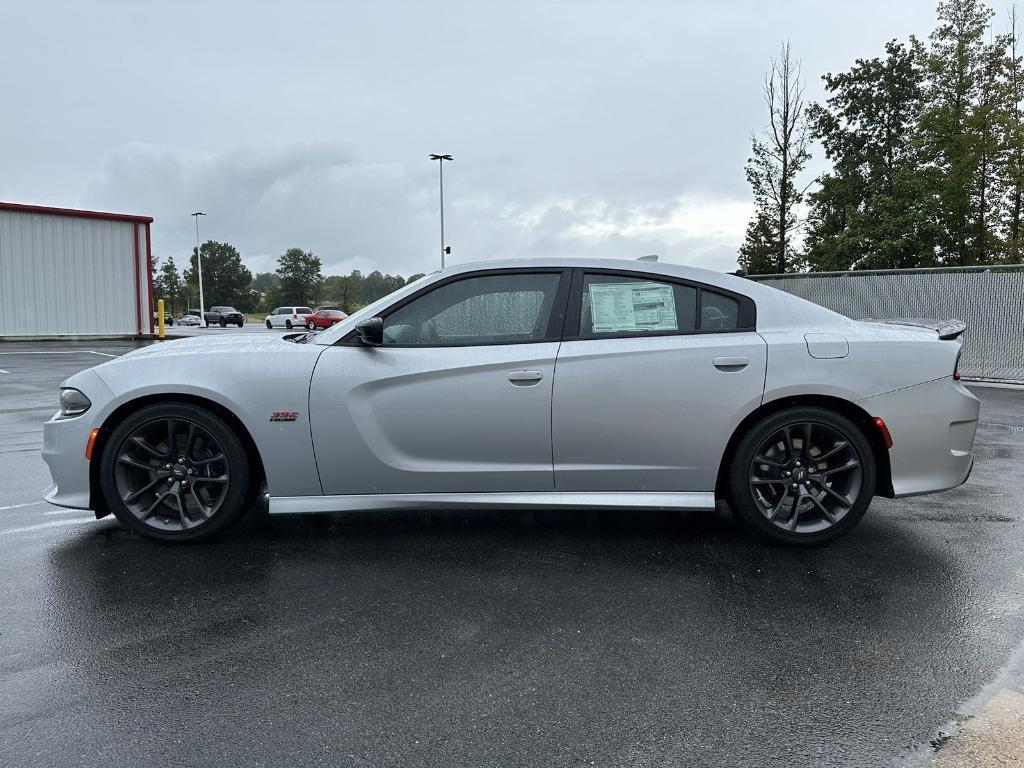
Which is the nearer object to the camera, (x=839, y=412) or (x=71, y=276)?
(x=839, y=412)

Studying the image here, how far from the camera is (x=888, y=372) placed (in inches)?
152

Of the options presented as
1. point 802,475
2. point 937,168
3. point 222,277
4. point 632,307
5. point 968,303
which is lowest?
point 802,475

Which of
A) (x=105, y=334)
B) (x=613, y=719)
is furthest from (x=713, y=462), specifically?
(x=105, y=334)

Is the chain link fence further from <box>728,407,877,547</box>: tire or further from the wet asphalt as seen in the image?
<box>728,407,877,547</box>: tire

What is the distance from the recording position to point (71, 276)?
26297 millimetres

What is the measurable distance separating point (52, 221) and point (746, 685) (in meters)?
29.2

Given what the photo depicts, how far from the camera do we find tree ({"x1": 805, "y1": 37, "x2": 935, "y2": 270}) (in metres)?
28.9

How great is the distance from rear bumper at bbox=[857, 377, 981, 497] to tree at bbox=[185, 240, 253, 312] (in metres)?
122

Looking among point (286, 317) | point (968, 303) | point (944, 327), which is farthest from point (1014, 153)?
point (286, 317)

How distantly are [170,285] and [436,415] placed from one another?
124377 mm

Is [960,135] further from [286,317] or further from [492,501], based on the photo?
[286,317]

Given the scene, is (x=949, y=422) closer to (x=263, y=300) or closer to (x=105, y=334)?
(x=105, y=334)

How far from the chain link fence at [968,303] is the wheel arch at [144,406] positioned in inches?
511

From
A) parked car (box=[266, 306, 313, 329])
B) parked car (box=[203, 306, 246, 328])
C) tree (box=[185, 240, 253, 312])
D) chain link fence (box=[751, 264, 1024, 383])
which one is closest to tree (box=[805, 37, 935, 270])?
chain link fence (box=[751, 264, 1024, 383])
